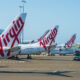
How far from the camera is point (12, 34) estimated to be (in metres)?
27.5

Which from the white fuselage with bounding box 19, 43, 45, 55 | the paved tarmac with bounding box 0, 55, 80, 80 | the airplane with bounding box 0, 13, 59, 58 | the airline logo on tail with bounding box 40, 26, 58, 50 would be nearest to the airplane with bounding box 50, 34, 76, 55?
the white fuselage with bounding box 19, 43, 45, 55

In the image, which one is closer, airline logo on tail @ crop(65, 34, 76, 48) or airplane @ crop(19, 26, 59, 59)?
airplane @ crop(19, 26, 59, 59)

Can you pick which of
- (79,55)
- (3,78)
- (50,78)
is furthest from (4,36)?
(79,55)

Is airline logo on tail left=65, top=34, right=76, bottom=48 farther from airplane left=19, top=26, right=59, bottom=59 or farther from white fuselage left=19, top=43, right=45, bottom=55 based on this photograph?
white fuselage left=19, top=43, right=45, bottom=55

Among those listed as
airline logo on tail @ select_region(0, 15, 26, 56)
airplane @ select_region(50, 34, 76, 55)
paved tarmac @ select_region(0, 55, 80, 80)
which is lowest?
paved tarmac @ select_region(0, 55, 80, 80)

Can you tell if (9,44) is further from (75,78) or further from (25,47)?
(25,47)

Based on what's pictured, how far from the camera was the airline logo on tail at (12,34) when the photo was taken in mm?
26908

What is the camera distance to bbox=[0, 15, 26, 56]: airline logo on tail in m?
26.9

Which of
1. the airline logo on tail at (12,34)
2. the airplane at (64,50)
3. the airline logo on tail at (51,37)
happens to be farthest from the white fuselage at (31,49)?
the airline logo on tail at (12,34)

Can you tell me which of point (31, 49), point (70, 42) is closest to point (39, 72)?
point (31, 49)

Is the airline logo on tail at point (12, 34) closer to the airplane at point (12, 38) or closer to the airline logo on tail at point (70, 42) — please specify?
the airplane at point (12, 38)

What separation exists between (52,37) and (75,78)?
39.6 meters

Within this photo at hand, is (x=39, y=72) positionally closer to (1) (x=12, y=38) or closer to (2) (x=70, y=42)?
(1) (x=12, y=38)

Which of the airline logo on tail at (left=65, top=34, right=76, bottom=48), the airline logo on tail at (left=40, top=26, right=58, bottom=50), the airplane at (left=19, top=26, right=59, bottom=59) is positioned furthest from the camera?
the airline logo on tail at (left=65, top=34, right=76, bottom=48)
